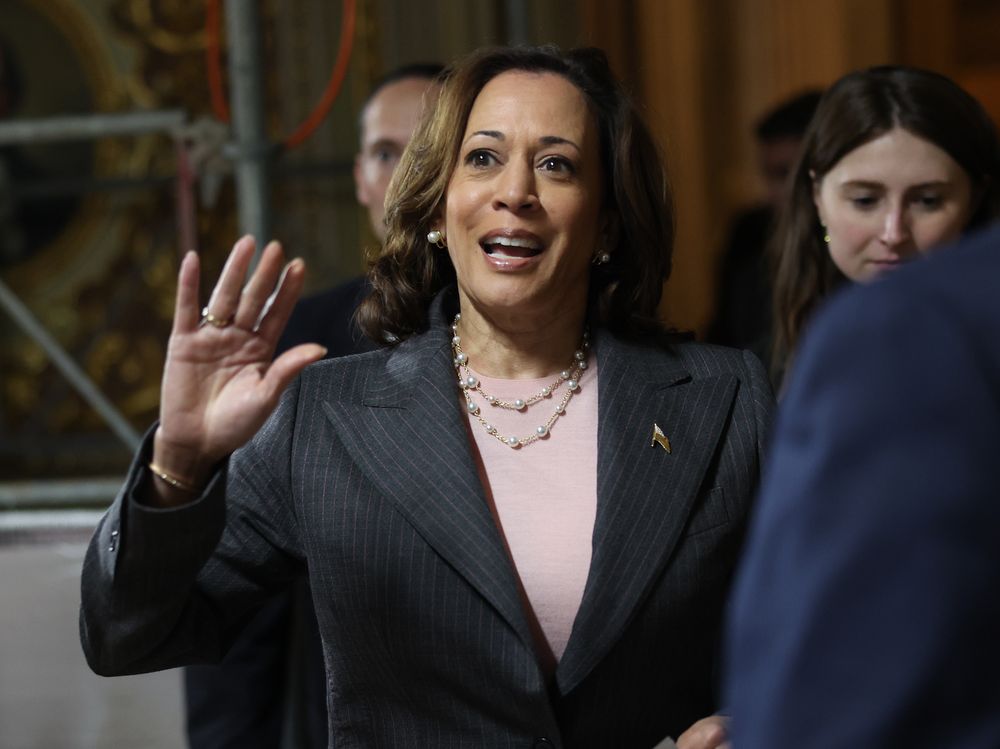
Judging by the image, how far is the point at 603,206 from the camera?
213 cm

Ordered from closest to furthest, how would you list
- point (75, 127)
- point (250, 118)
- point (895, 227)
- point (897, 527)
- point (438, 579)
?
1. point (897, 527)
2. point (438, 579)
3. point (895, 227)
4. point (250, 118)
5. point (75, 127)

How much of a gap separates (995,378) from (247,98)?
2.97 meters

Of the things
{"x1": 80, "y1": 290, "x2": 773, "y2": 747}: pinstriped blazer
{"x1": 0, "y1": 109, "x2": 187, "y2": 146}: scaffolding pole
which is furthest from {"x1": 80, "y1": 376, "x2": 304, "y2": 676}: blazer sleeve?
{"x1": 0, "y1": 109, "x2": 187, "y2": 146}: scaffolding pole

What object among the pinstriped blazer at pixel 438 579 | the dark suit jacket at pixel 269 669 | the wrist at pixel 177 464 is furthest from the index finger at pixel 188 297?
the dark suit jacket at pixel 269 669

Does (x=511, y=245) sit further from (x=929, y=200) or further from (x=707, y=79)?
(x=707, y=79)

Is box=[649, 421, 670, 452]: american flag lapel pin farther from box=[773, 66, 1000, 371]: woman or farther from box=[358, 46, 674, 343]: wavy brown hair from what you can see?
box=[773, 66, 1000, 371]: woman

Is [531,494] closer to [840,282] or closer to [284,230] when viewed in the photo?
[840,282]

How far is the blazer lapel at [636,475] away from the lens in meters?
1.78

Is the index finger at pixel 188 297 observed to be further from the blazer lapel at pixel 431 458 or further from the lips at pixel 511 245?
the lips at pixel 511 245

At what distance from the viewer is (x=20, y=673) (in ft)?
12.1

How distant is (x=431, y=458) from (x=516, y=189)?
36cm

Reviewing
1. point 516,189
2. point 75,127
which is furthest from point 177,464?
point 75,127

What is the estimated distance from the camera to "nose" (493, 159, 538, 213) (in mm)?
1960

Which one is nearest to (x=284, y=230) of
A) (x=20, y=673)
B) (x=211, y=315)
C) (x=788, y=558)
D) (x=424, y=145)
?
(x=20, y=673)
